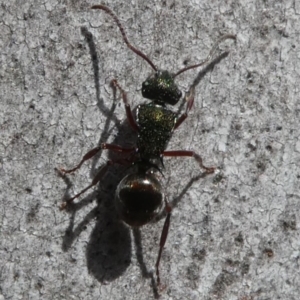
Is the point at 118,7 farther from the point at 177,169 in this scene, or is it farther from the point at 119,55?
the point at 177,169

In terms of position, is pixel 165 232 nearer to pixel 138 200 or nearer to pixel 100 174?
pixel 138 200

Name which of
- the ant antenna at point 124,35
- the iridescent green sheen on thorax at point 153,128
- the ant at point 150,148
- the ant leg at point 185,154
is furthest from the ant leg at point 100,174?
the ant antenna at point 124,35

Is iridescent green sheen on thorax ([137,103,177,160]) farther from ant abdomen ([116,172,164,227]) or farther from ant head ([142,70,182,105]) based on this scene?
ant abdomen ([116,172,164,227])

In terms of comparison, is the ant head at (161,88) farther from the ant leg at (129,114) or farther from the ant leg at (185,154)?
the ant leg at (185,154)

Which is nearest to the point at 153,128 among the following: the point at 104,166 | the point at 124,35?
the point at 104,166

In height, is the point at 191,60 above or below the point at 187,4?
below

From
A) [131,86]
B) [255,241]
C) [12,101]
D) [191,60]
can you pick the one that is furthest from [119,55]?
[255,241]
